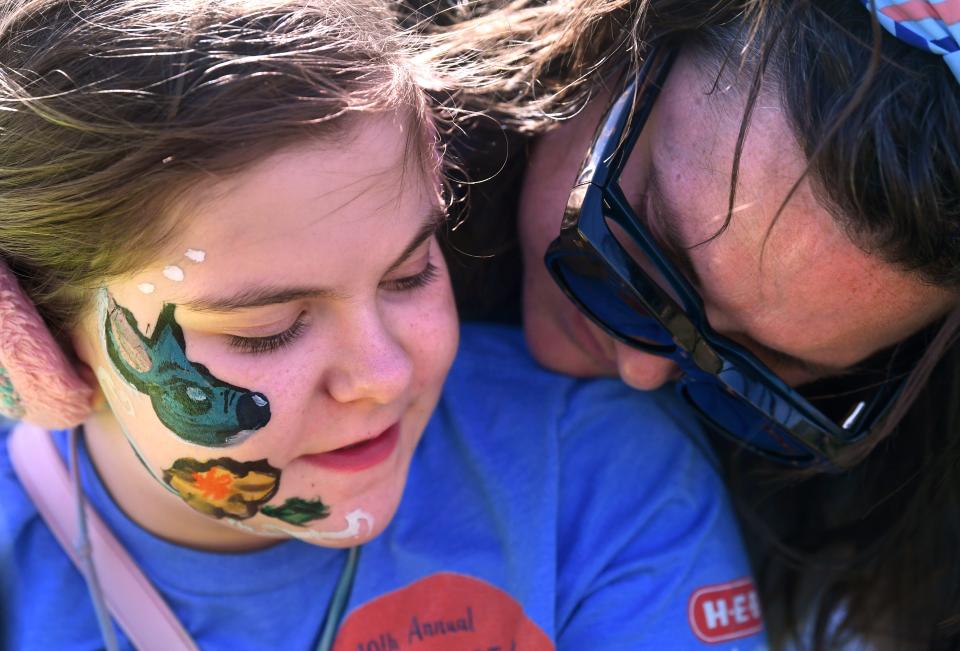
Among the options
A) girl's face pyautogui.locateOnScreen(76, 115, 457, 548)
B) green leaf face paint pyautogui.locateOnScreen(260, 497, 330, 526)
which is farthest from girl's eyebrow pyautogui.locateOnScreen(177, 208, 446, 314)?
green leaf face paint pyautogui.locateOnScreen(260, 497, 330, 526)

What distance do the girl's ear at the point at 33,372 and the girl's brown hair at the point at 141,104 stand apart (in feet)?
0.33

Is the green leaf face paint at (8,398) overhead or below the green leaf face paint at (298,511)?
overhead

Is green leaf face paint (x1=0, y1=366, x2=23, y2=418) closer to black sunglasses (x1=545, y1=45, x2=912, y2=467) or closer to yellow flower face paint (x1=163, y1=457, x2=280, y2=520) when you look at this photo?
yellow flower face paint (x1=163, y1=457, x2=280, y2=520)

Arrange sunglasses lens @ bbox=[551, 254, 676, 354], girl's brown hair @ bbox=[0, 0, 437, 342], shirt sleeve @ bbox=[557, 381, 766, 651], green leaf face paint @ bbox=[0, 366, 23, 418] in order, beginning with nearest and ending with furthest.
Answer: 1. girl's brown hair @ bbox=[0, 0, 437, 342]
2. green leaf face paint @ bbox=[0, 366, 23, 418]
3. sunglasses lens @ bbox=[551, 254, 676, 354]
4. shirt sleeve @ bbox=[557, 381, 766, 651]

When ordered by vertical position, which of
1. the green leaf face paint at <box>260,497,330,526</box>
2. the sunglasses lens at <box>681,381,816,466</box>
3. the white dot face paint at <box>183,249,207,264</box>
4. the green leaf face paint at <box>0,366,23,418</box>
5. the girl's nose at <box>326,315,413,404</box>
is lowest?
the green leaf face paint at <box>260,497,330,526</box>

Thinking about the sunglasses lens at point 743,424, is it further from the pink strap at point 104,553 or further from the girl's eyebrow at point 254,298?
the pink strap at point 104,553

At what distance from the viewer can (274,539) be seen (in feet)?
5.83

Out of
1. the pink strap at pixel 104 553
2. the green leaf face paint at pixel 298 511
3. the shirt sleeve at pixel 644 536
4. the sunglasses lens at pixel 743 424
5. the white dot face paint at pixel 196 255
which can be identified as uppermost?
the white dot face paint at pixel 196 255

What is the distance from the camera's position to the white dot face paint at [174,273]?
1304 millimetres

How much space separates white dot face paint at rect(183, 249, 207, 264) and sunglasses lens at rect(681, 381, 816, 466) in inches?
33.5

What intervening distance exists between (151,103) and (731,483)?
48.8 inches

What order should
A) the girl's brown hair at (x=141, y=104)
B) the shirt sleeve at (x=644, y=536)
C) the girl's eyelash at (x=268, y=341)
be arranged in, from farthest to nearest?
1. the shirt sleeve at (x=644, y=536)
2. the girl's eyelash at (x=268, y=341)
3. the girl's brown hair at (x=141, y=104)

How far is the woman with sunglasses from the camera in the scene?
138 centimetres

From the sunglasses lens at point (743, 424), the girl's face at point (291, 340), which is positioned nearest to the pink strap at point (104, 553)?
the girl's face at point (291, 340)
